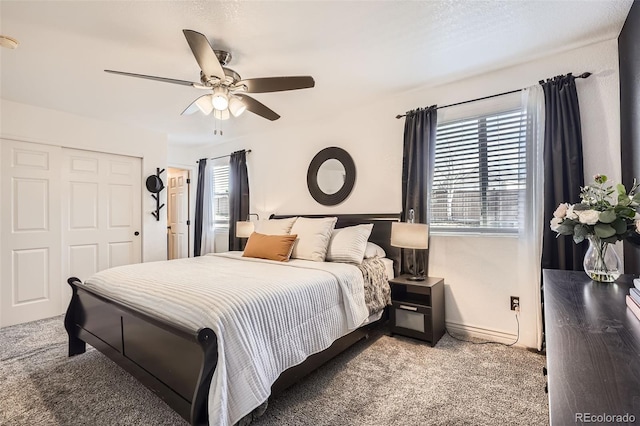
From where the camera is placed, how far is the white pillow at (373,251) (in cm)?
302

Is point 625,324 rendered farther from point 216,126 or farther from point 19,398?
point 216,126

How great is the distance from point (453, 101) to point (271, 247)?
228 centimetres

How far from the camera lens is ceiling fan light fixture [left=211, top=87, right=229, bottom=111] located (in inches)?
92.0

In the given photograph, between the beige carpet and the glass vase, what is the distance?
0.82 metres

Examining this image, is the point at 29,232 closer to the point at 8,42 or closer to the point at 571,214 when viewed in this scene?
the point at 8,42

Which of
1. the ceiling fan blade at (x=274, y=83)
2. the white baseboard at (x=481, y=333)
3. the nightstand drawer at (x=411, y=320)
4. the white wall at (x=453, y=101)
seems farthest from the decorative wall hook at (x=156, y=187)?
the white baseboard at (x=481, y=333)

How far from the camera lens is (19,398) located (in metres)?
1.92

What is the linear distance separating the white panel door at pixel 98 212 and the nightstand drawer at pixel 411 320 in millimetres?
3592

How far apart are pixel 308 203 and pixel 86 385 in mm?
2794

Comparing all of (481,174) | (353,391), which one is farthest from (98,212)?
(481,174)

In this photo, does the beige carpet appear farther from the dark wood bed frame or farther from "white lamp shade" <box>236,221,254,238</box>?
"white lamp shade" <box>236,221,254,238</box>

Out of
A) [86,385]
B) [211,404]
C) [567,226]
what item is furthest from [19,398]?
[567,226]

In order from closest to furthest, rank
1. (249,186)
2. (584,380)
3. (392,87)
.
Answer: (584,380), (392,87), (249,186)

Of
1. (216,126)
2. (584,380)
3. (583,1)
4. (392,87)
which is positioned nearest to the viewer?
(584,380)
